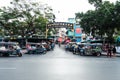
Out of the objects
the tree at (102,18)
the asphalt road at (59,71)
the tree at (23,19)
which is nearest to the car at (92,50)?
the tree at (102,18)

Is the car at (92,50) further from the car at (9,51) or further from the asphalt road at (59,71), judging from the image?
the asphalt road at (59,71)

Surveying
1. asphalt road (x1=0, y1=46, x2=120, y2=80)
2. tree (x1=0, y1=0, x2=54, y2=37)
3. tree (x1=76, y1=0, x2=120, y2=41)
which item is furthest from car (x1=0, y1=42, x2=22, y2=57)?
tree (x1=0, y1=0, x2=54, y2=37)

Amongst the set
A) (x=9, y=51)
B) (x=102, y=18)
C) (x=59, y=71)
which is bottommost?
(x=59, y=71)

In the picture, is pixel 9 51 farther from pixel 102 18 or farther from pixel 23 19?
pixel 23 19

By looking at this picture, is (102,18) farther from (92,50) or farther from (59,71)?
(59,71)

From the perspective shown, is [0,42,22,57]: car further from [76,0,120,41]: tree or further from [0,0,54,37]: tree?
[0,0,54,37]: tree

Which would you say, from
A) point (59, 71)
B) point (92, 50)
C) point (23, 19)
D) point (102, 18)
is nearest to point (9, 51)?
point (92, 50)

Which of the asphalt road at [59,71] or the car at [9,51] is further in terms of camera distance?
the car at [9,51]

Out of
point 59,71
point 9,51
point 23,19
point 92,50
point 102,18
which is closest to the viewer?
point 59,71

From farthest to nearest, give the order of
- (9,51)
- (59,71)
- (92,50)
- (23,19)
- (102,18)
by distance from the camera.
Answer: (23,19) < (102,18) < (92,50) < (9,51) < (59,71)

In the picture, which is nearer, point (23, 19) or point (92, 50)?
point (92, 50)

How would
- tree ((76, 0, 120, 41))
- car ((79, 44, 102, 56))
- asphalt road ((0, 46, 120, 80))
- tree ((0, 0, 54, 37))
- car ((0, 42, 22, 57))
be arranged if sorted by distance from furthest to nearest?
tree ((0, 0, 54, 37))
tree ((76, 0, 120, 41))
car ((79, 44, 102, 56))
car ((0, 42, 22, 57))
asphalt road ((0, 46, 120, 80))

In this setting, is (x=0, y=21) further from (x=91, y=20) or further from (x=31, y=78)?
(x=31, y=78)

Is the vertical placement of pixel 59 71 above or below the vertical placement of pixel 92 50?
below
